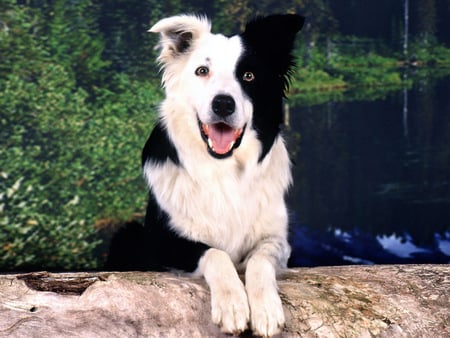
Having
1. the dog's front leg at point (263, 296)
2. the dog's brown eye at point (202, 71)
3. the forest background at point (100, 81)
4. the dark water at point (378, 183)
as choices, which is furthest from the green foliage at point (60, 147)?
the dog's front leg at point (263, 296)

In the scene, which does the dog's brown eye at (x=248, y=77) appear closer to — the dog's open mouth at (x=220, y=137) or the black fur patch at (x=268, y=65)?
the black fur patch at (x=268, y=65)

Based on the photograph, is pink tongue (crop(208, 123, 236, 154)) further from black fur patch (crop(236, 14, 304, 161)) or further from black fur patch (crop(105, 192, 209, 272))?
black fur patch (crop(105, 192, 209, 272))

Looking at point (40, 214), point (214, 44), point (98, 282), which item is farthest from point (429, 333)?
point (40, 214)

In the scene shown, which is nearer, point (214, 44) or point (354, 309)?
point (354, 309)

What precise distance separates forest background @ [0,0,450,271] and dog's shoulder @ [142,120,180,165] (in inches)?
62.8

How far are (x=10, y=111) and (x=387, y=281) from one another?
2.65 m

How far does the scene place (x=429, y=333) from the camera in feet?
6.95

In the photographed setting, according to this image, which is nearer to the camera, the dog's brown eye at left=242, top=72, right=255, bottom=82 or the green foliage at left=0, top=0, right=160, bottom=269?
the dog's brown eye at left=242, top=72, right=255, bottom=82

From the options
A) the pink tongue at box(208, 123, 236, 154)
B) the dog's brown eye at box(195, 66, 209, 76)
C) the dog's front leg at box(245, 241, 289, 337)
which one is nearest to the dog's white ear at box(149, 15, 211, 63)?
the dog's brown eye at box(195, 66, 209, 76)

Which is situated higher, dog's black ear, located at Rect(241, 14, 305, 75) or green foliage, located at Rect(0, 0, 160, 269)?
dog's black ear, located at Rect(241, 14, 305, 75)

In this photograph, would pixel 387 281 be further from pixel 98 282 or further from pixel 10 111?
pixel 10 111

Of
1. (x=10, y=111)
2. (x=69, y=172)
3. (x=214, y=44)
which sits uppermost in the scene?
(x=214, y=44)

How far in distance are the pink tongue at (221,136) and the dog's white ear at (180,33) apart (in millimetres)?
370

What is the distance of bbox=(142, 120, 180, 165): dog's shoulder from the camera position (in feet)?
8.09
